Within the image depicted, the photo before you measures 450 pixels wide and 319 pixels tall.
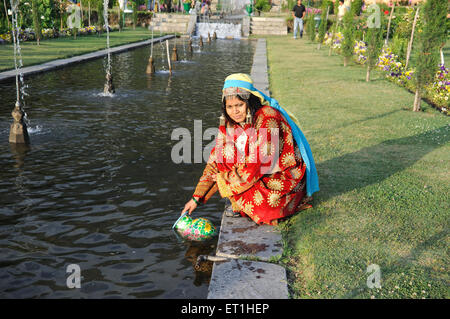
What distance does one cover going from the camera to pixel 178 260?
3.90m

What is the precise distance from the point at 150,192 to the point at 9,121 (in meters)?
4.60

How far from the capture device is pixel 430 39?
909 centimetres

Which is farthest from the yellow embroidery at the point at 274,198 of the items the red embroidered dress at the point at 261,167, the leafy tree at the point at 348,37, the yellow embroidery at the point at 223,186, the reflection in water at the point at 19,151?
the leafy tree at the point at 348,37

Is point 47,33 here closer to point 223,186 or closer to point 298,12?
point 298,12

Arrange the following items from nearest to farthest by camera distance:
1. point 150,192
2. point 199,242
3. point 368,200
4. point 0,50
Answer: point 199,242 < point 368,200 < point 150,192 < point 0,50

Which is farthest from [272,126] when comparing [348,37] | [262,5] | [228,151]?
[262,5]

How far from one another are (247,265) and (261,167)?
1.00 metres

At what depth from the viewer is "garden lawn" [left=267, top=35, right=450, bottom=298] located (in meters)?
3.30

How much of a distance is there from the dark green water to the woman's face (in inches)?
45.7

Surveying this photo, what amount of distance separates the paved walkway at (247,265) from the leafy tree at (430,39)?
6709 mm

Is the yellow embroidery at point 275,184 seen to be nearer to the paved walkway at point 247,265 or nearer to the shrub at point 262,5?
the paved walkway at point 247,265

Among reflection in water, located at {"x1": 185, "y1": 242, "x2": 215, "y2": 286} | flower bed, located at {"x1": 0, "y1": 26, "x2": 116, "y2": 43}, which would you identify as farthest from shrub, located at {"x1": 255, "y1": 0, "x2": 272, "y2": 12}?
reflection in water, located at {"x1": 185, "y1": 242, "x2": 215, "y2": 286}
